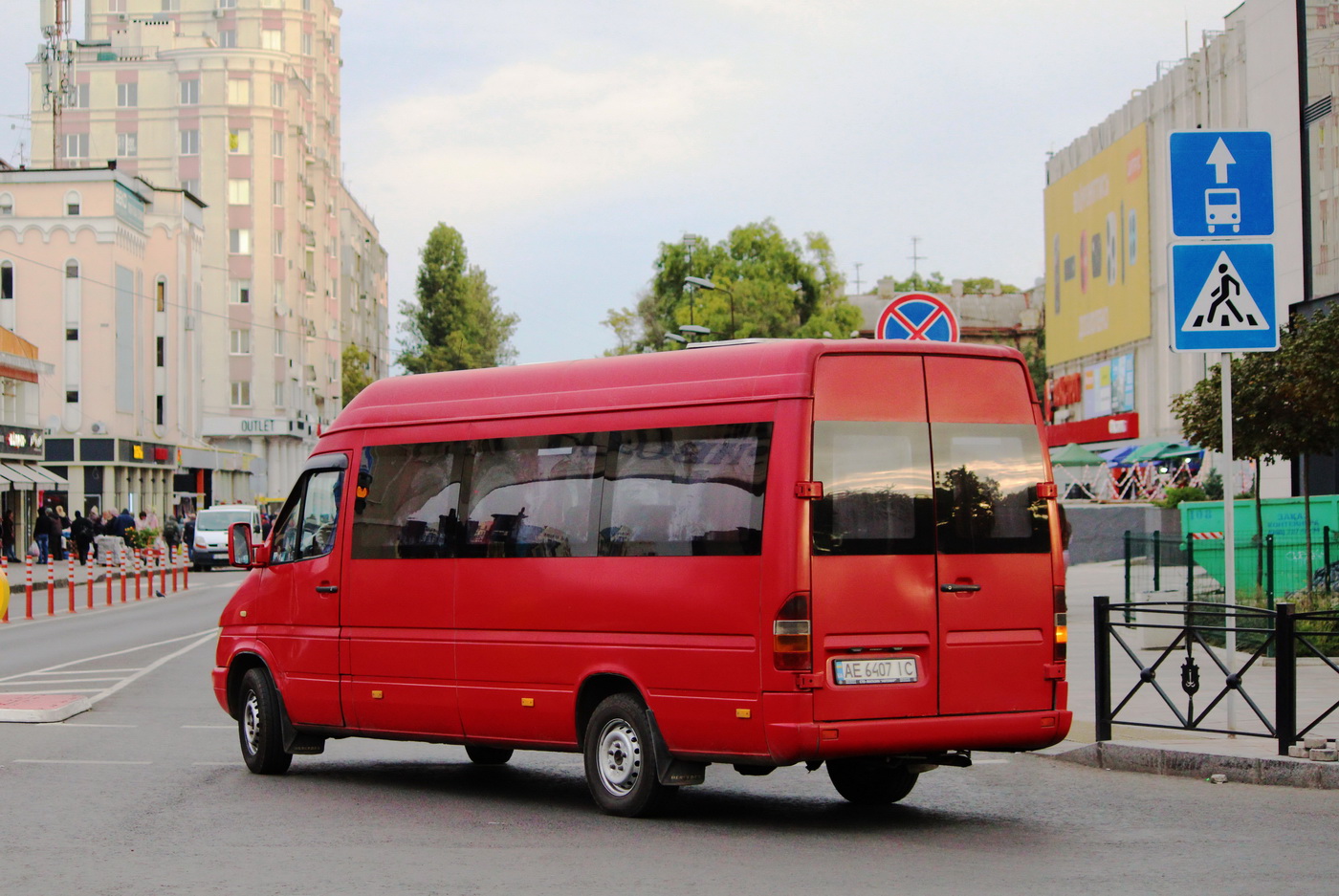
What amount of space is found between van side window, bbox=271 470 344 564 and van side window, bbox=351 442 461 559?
296mm

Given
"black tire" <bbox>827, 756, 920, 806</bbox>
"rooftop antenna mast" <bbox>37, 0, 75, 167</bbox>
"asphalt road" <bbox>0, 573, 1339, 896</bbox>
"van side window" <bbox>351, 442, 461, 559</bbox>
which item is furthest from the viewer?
"rooftop antenna mast" <bbox>37, 0, 75, 167</bbox>

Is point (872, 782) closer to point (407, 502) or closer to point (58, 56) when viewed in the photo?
point (407, 502)

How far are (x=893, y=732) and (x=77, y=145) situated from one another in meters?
96.3

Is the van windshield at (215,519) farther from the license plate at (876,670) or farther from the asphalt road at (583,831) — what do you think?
the license plate at (876,670)

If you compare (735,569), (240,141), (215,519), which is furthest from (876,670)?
(240,141)

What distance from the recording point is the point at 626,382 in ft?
32.2

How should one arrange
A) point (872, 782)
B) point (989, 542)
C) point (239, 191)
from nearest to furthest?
point (989, 542) → point (872, 782) → point (239, 191)

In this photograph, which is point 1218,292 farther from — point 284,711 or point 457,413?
point 284,711

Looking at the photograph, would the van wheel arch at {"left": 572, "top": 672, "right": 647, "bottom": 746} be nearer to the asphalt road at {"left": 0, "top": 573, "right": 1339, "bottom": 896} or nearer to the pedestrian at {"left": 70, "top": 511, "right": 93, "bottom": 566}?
the asphalt road at {"left": 0, "top": 573, "right": 1339, "bottom": 896}

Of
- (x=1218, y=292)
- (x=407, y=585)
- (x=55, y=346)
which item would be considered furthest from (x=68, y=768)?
(x=55, y=346)

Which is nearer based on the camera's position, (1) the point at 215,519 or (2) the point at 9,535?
(2) the point at 9,535

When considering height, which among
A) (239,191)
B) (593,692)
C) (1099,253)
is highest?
(239,191)

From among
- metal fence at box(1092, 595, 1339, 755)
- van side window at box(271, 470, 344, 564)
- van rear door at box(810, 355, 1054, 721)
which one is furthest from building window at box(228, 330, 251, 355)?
van rear door at box(810, 355, 1054, 721)

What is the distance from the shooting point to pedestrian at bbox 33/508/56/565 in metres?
53.0
